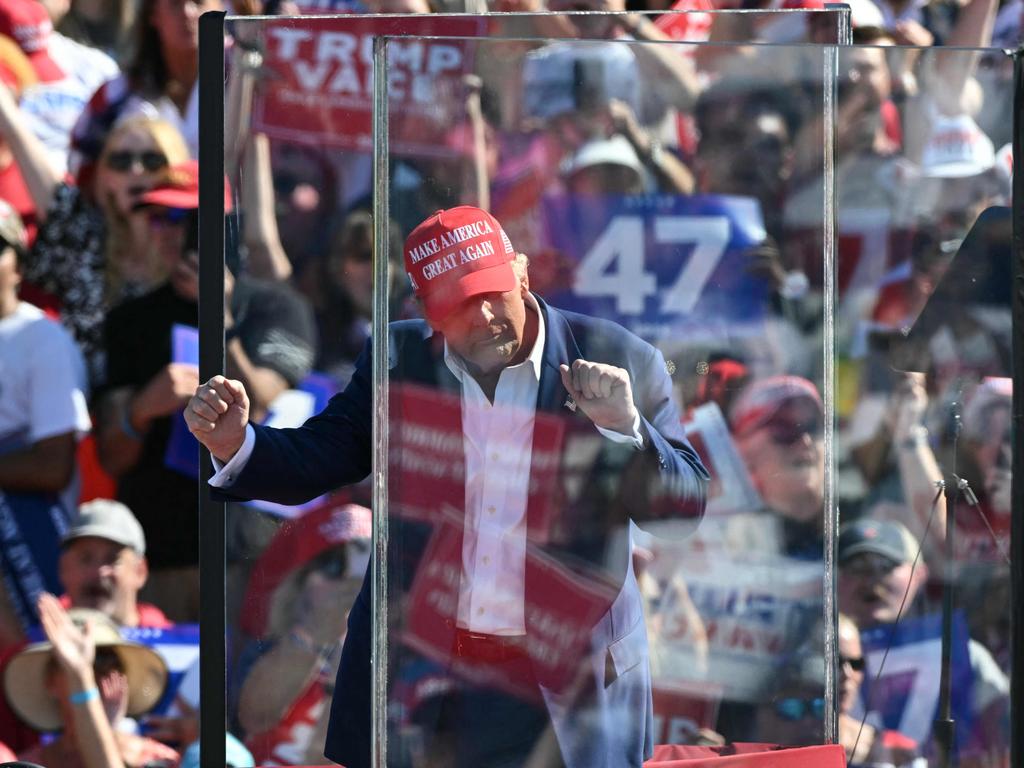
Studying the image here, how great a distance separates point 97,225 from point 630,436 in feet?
8.66

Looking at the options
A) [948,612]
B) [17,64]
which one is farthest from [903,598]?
[17,64]

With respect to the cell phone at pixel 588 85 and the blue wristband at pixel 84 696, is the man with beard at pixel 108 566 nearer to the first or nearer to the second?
the blue wristband at pixel 84 696

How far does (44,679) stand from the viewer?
4.35 metres

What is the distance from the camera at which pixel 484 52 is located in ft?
9.12

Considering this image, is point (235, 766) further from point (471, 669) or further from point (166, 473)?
point (166, 473)

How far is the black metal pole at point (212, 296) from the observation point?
285 centimetres

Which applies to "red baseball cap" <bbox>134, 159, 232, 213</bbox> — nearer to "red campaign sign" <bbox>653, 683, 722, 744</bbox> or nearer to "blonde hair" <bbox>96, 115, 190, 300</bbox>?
"blonde hair" <bbox>96, 115, 190, 300</bbox>

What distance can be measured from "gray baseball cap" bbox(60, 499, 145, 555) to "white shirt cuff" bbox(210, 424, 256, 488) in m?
1.83

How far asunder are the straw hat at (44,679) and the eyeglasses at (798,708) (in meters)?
2.05

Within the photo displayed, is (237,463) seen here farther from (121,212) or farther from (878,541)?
(121,212)

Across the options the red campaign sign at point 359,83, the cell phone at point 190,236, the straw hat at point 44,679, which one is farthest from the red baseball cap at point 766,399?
the cell phone at point 190,236

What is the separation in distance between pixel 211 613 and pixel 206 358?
0.44m

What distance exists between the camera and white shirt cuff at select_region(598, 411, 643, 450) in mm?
2770

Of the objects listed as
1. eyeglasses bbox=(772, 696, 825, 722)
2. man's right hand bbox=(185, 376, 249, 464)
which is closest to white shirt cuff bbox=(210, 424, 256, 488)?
man's right hand bbox=(185, 376, 249, 464)
